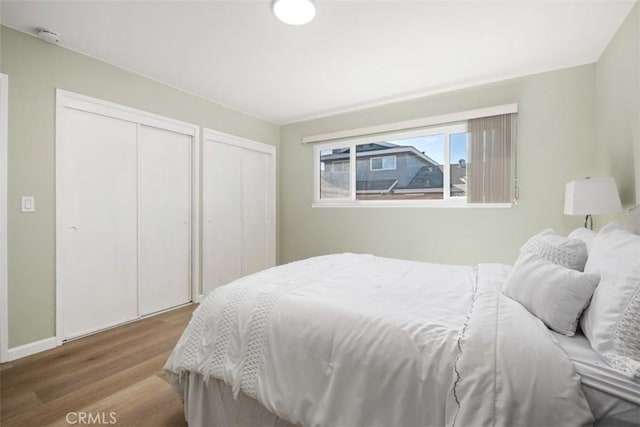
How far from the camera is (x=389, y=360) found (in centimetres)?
105

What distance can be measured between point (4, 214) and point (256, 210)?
2.57 m

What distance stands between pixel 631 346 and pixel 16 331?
139 inches

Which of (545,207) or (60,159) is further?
(545,207)

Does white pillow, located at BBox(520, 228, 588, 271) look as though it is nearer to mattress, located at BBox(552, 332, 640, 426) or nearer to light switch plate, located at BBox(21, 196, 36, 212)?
mattress, located at BBox(552, 332, 640, 426)

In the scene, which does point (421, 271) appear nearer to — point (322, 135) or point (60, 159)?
point (322, 135)

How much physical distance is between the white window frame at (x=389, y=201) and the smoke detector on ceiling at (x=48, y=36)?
2.87m

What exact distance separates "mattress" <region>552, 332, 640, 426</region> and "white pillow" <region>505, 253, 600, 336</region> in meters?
0.21

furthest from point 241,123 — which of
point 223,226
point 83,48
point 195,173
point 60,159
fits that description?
point 60,159

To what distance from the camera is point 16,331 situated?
7.22 feet

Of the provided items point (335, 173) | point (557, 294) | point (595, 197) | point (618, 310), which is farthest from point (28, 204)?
point (595, 197)

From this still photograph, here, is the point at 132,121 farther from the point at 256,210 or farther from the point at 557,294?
the point at 557,294

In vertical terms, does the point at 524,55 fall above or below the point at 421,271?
above

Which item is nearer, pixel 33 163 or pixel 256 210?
pixel 33 163

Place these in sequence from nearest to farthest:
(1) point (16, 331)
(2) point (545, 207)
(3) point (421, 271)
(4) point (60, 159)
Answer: (3) point (421, 271) < (1) point (16, 331) < (4) point (60, 159) < (2) point (545, 207)
